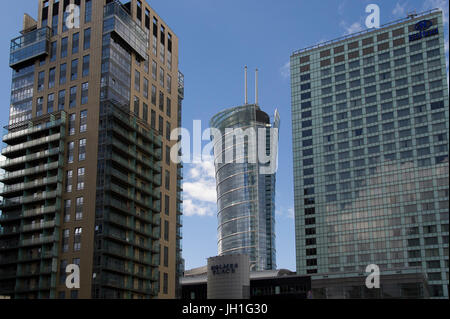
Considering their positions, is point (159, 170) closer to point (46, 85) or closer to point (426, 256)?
point (46, 85)

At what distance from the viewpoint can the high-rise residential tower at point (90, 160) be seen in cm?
11769

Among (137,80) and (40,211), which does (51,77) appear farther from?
(40,211)

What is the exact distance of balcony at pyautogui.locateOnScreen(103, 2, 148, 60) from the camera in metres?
129

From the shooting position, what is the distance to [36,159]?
12825 centimetres

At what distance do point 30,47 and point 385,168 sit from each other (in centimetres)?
11138

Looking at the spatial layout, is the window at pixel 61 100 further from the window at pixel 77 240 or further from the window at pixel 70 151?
the window at pixel 77 240

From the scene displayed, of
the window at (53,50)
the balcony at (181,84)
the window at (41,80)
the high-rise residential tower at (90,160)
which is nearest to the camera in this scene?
the high-rise residential tower at (90,160)

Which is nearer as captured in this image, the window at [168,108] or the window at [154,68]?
the window at [154,68]

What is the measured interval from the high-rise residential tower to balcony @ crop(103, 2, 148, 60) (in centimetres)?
28

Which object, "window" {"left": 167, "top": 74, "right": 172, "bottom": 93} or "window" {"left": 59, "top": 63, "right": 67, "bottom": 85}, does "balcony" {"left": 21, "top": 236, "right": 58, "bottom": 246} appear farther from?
"window" {"left": 167, "top": 74, "right": 172, "bottom": 93}

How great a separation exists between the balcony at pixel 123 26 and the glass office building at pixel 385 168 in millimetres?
82756

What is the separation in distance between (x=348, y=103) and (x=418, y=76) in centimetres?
2354

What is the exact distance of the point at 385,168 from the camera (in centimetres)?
18750

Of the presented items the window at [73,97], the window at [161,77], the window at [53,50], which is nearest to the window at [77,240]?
the window at [73,97]
